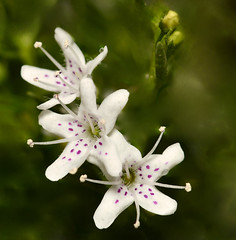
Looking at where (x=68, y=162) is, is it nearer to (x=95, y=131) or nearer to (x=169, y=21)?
(x=95, y=131)

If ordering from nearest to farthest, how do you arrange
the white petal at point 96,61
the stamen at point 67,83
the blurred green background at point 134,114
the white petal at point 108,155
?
the white petal at point 108,155 → the white petal at point 96,61 → the stamen at point 67,83 → the blurred green background at point 134,114

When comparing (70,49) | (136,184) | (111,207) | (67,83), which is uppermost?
(70,49)

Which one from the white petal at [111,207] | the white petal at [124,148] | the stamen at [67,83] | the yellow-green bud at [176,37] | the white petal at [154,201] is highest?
the yellow-green bud at [176,37]

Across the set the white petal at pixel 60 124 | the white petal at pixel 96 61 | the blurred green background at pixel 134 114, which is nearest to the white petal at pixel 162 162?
the blurred green background at pixel 134 114

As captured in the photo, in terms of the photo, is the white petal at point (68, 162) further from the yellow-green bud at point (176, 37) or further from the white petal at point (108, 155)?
the yellow-green bud at point (176, 37)

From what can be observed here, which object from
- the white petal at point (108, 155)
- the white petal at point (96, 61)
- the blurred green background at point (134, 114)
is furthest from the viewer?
the blurred green background at point (134, 114)

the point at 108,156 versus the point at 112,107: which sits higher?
the point at 112,107

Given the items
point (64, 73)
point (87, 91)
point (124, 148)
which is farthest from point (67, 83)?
point (124, 148)
